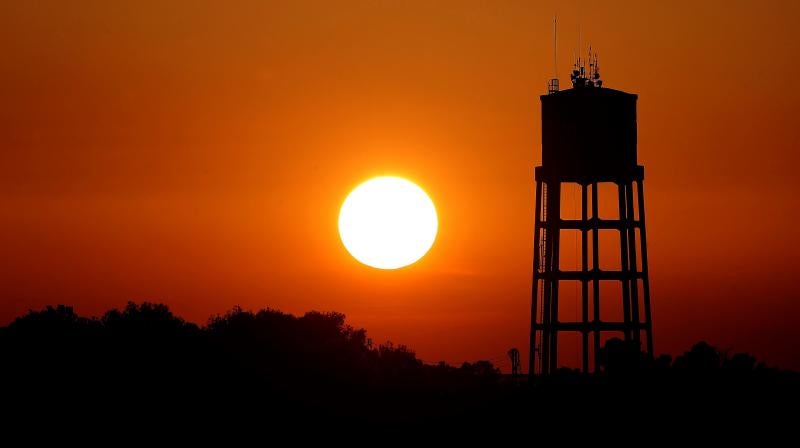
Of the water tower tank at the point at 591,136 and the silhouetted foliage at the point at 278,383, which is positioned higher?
the water tower tank at the point at 591,136

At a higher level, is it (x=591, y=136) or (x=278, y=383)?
(x=591, y=136)

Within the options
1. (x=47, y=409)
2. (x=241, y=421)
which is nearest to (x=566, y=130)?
(x=241, y=421)

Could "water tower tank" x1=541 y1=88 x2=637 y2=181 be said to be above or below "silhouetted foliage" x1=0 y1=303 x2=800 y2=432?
above

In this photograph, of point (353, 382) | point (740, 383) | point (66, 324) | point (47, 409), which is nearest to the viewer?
point (47, 409)

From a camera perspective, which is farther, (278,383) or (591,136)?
(278,383)

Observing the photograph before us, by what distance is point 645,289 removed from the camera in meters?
77.6

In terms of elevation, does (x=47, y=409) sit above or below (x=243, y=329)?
below

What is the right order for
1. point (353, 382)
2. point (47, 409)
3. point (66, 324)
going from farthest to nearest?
point (66, 324) < point (353, 382) < point (47, 409)

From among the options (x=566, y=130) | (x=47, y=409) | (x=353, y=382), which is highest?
(x=566, y=130)

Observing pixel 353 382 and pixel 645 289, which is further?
pixel 353 382

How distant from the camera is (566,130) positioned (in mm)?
77625

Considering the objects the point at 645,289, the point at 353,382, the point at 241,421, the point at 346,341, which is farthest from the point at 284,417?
the point at 346,341

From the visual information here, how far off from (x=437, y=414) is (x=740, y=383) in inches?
556

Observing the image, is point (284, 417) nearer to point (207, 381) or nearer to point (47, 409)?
point (207, 381)
